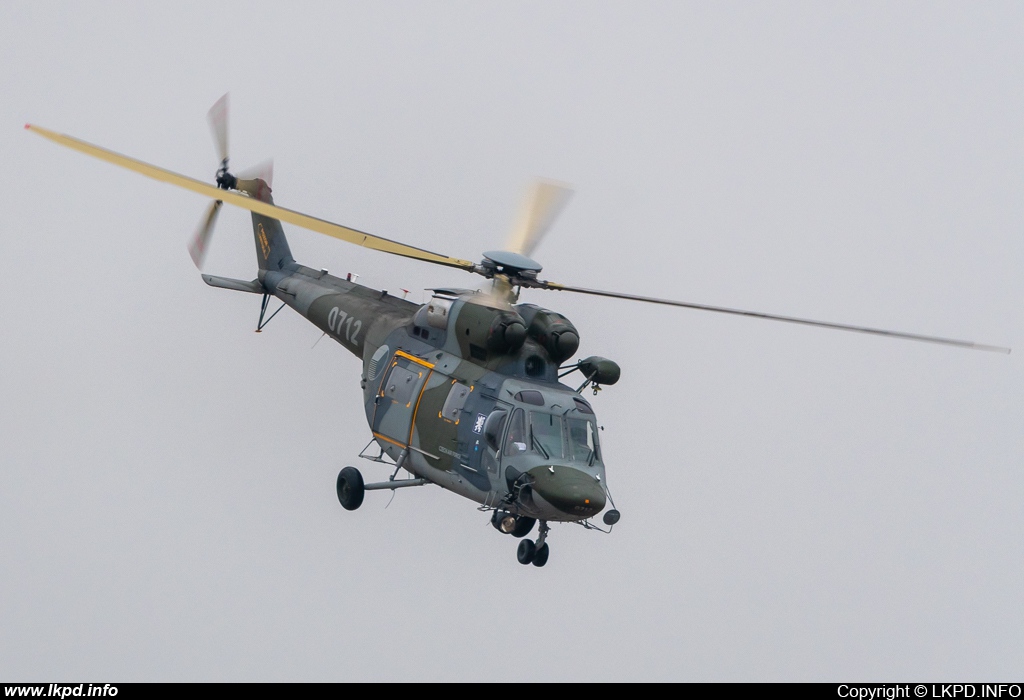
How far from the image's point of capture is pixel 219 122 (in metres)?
22.3

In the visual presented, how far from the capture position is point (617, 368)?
18.7 metres

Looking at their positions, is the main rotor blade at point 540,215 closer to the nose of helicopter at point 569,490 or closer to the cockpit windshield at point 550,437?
the cockpit windshield at point 550,437

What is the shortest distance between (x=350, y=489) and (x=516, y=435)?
3.32 meters

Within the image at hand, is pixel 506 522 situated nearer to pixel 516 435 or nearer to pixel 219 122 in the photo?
pixel 516 435

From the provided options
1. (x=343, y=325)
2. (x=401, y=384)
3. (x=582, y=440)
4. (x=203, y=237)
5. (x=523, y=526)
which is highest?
(x=203, y=237)

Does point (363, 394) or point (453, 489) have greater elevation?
point (363, 394)

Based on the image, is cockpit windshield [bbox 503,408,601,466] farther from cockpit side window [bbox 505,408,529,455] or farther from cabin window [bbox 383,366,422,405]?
cabin window [bbox 383,366,422,405]

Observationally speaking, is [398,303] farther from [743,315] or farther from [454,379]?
[743,315]

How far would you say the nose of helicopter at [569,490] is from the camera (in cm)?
1655

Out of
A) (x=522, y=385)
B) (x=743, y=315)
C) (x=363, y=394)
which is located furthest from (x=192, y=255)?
(x=743, y=315)

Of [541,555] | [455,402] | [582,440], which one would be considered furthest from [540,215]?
[541,555]

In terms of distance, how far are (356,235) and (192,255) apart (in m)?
5.73

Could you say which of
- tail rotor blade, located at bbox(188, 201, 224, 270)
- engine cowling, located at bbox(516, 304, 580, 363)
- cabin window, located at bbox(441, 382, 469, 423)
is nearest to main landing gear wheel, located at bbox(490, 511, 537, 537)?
cabin window, located at bbox(441, 382, 469, 423)

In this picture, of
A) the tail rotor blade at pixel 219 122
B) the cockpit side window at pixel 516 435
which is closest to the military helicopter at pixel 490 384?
the cockpit side window at pixel 516 435
